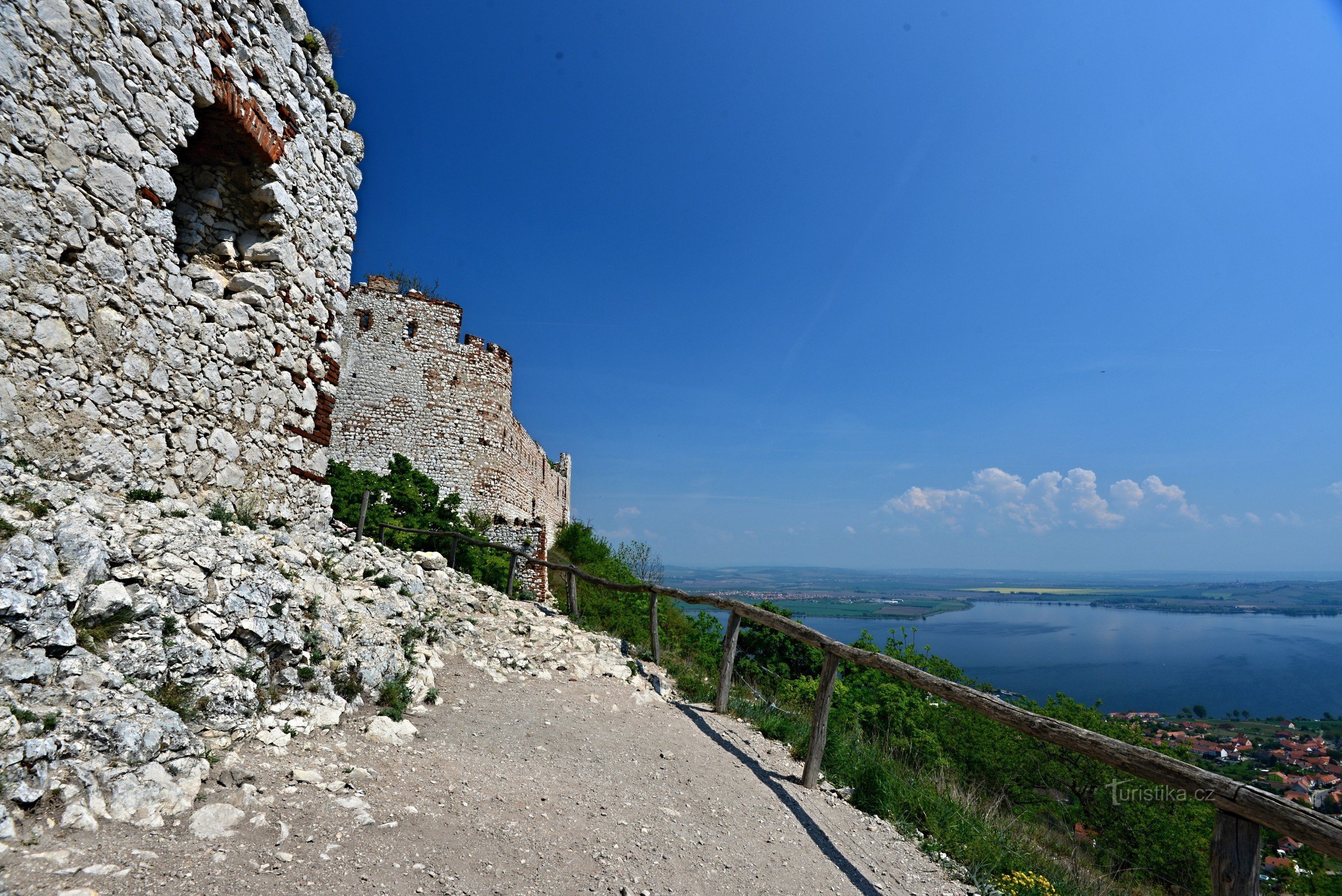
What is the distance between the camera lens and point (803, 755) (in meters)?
5.48

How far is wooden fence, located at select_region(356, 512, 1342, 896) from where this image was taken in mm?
2299

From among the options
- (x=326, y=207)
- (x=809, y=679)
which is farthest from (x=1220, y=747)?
(x=326, y=207)

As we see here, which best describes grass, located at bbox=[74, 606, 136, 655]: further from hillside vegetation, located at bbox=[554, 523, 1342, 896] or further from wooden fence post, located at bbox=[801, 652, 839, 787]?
hillside vegetation, located at bbox=[554, 523, 1342, 896]

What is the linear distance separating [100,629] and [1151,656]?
59.0 metres

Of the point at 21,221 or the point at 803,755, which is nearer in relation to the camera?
the point at 21,221

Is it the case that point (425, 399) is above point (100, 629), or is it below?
above

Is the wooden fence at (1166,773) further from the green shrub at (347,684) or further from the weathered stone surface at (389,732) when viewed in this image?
the green shrub at (347,684)

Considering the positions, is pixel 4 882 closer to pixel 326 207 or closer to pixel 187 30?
pixel 187 30

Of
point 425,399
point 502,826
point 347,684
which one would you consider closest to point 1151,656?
point 425,399

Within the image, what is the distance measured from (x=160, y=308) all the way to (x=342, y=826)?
361 centimetres

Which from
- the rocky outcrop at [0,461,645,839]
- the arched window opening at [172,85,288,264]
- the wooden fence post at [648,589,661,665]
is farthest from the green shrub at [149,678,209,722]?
the wooden fence post at [648,589,661,665]

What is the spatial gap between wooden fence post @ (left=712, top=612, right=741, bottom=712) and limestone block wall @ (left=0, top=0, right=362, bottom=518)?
4.53 meters

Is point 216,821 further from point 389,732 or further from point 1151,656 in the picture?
point 1151,656

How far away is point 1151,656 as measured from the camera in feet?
143
